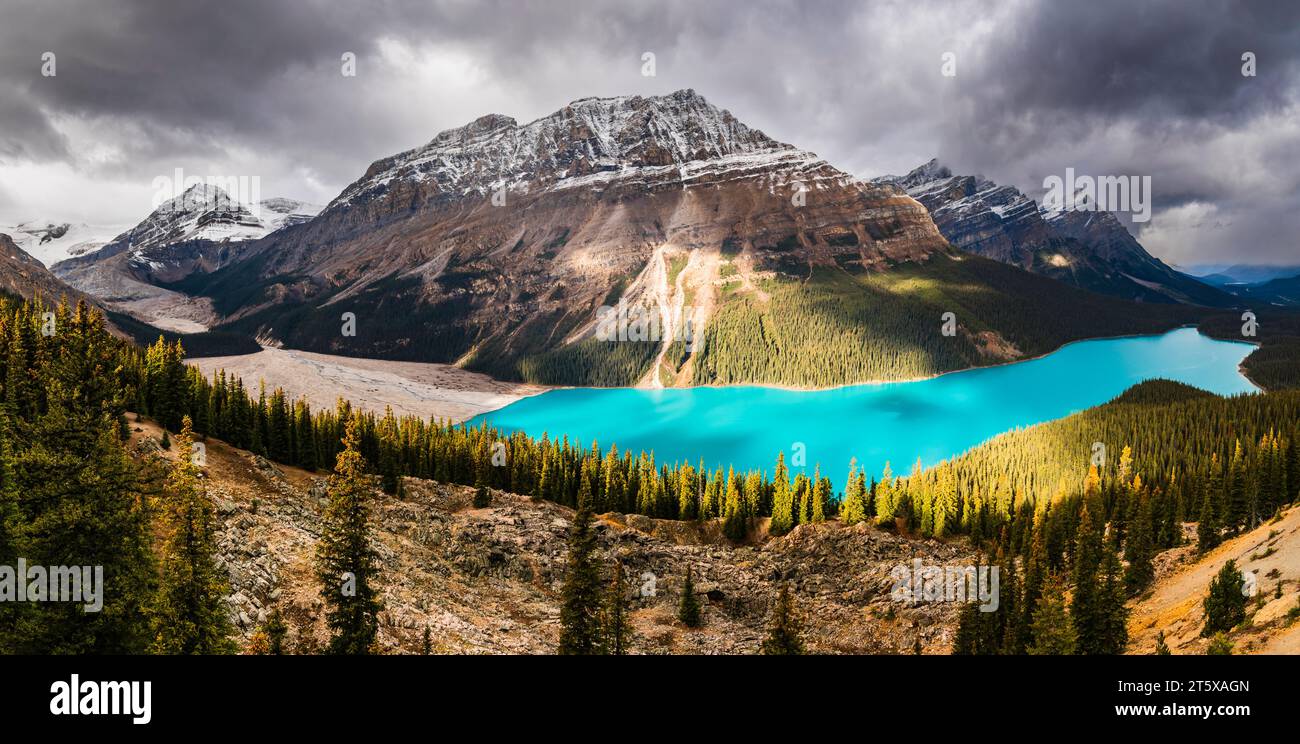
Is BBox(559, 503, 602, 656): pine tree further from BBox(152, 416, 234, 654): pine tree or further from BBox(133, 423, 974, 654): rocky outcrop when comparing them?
BBox(152, 416, 234, 654): pine tree

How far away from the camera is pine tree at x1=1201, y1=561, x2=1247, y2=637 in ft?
80.6

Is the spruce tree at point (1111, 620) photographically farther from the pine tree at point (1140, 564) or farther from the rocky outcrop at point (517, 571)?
the pine tree at point (1140, 564)

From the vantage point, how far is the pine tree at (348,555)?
20844 millimetres

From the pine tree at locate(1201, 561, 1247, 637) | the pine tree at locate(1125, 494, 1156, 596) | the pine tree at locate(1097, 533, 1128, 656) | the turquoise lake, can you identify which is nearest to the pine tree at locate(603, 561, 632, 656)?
the pine tree at locate(1097, 533, 1128, 656)

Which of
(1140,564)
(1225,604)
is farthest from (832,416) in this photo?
(1225,604)

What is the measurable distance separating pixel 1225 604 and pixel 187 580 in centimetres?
3960

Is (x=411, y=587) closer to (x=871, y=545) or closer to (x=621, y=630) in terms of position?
(x=621, y=630)

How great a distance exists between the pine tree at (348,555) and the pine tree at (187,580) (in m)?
3.29

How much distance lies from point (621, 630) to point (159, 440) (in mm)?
38655

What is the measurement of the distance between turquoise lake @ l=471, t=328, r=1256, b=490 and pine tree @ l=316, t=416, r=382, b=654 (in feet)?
292

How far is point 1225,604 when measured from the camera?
1001 inches

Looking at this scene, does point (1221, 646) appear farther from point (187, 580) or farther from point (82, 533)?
point (82, 533)

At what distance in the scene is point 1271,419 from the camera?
Answer: 8175 cm

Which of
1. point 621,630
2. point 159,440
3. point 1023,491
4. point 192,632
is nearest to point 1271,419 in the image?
point 1023,491
